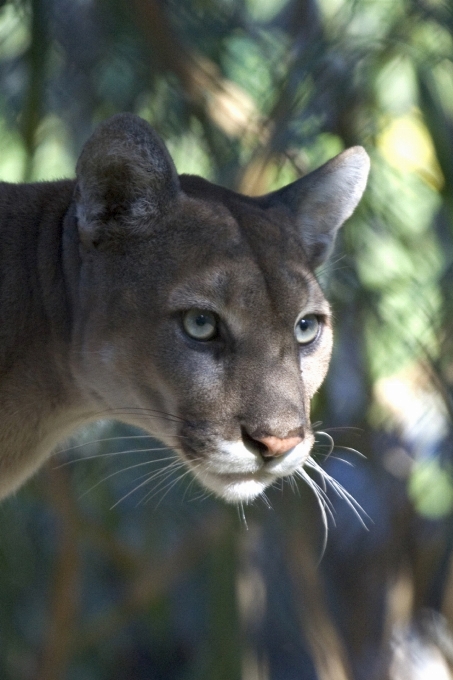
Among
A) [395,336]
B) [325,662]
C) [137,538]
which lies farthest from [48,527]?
[395,336]

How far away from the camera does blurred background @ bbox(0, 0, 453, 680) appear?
126 inches

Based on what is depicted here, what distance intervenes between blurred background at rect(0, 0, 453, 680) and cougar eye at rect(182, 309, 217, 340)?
104 cm

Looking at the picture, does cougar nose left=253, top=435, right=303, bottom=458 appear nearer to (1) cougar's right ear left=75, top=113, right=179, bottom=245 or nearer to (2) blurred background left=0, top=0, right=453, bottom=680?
(1) cougar's right ear left=75, top=113, right=179, bottom=245

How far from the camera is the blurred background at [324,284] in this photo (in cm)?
321

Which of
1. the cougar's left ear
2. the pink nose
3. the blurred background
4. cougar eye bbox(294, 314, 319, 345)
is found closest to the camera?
the pink nose

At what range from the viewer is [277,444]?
1.83 metres

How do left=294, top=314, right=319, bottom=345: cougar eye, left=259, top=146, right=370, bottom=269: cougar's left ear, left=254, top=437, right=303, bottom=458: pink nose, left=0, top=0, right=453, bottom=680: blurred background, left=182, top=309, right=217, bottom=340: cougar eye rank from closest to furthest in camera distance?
left=254, top=437, right=303, bottom=458: pink nose, left=182, top=309, right=217, bottom=340: cougar eye, left=294, top=314, right=319, bottom=345: cougar eye, left=259, top=146, right=370, bottom=269: cougar's left ear, left=0, top=0, right=453, bottom=680: blurred background

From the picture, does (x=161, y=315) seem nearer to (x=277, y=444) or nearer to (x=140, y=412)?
(x=140, y=412)

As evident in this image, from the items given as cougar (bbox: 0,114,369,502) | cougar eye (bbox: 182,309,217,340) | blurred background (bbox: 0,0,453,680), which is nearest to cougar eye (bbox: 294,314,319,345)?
cougar (bbox: 0,114,369,502)

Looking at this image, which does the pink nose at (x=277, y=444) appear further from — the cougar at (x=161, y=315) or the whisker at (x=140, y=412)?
the whisker at (x=140, y=412)

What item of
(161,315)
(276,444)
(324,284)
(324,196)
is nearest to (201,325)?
(161,315)

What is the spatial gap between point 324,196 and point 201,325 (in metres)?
0.59

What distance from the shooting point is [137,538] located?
4.86 m

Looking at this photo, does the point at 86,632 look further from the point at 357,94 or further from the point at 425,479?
the point at 357,94
